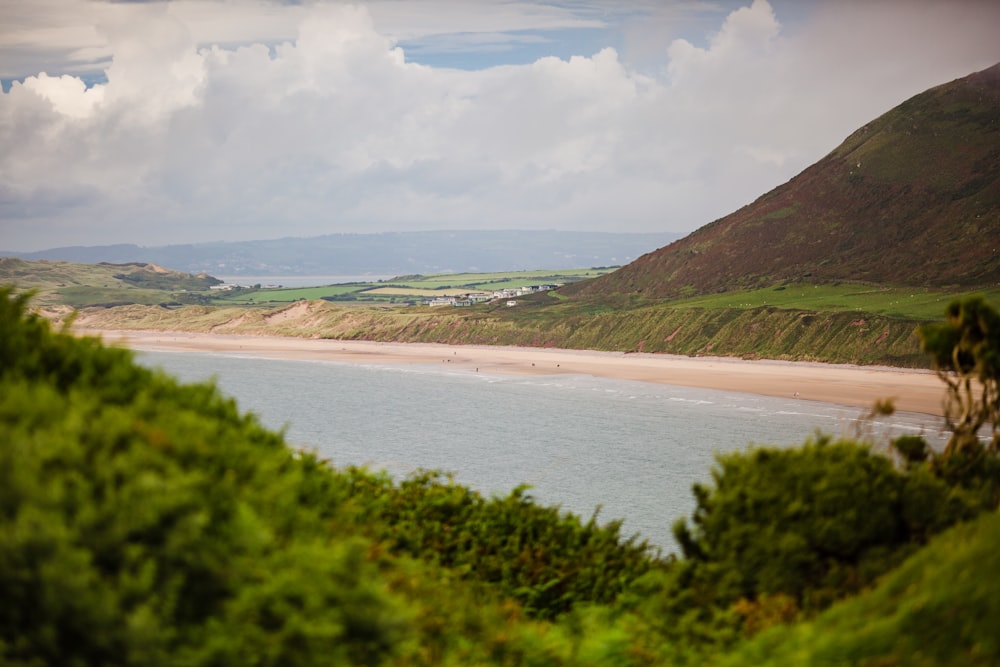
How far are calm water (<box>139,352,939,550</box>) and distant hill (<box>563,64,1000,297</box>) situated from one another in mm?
54339

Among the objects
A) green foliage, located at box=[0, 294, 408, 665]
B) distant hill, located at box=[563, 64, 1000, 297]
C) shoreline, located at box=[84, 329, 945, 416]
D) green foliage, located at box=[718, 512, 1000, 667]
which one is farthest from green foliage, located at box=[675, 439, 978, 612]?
distant hill, located at box=[563, 64, 1000, 297]

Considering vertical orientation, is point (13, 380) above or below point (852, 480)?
above

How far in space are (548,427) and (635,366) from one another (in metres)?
33.8

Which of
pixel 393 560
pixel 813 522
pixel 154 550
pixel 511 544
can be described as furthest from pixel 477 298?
pixel 154 550

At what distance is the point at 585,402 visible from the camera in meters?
63.9

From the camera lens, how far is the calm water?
121 ft

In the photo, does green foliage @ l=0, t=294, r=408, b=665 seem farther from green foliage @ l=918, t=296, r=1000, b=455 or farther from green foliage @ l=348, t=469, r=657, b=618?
green foliage @ l=918, t=296, r=1000, b=455

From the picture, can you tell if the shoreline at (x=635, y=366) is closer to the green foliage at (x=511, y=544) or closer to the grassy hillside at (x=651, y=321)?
the grassy hillside at (x=651, y=321)

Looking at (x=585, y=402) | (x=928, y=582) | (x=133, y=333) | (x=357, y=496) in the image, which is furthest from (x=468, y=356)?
(x=928, y=582)

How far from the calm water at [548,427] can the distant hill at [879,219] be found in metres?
54.3

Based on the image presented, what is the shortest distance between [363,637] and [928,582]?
5.48 meters

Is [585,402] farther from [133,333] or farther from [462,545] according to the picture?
[133,333]

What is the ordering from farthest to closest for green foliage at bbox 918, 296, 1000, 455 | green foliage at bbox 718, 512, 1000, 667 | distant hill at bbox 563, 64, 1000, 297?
1. distant hill at bbox 563, 64, 1000, 297
2. green foliage at bbox 918, 296, 1000, 455
3. green foliage at bbox 718, 512, 1000, 667

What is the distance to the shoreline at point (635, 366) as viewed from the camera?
65.2 meters
